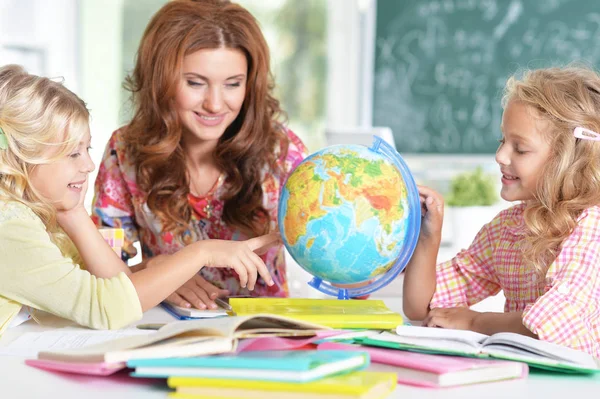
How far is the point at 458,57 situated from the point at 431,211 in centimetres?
Answer: 373

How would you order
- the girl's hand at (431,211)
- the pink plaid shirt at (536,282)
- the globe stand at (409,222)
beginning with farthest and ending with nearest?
the girl's hand at (431,211)
the globe stand at (409,222)
the pink plaid shirt at (536,282)

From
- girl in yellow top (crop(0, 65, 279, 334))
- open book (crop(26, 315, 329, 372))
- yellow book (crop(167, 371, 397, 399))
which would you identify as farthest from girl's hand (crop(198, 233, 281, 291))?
yellow book (crop(167, 371, 397, 399))

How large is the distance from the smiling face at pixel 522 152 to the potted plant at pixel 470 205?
2238 mm

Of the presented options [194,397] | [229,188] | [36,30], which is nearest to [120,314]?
[194,397]

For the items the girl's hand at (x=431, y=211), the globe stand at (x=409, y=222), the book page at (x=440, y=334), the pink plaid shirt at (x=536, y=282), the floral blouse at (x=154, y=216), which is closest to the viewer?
the book page at (x=440, y=334)

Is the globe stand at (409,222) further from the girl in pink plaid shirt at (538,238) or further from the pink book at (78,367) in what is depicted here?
the pink book at (78,367)

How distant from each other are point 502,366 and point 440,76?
4415 millimetres

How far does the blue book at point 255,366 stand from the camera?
1.26m

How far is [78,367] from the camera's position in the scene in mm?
1395

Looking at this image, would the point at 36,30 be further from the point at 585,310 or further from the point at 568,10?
the point at 585,310

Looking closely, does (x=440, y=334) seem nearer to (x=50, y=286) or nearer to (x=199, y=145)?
(x=50, y=286)

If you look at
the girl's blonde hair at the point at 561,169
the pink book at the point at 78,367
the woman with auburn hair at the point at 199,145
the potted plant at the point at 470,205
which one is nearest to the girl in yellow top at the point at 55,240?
the pink book at the point at 78,367

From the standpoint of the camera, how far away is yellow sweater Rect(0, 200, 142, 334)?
5.83 feet

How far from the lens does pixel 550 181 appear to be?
1.96 meters
